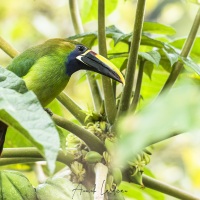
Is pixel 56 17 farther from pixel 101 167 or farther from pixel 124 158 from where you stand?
pixel 124 158

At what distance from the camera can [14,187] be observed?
1.04 metres

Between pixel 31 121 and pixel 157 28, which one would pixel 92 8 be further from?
pixel 31 121

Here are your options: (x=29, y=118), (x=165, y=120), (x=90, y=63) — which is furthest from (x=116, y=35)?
(x=165, y=120)

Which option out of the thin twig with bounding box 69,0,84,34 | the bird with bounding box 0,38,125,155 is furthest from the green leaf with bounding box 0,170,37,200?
the thin twig with bounding box 69,0,84,34

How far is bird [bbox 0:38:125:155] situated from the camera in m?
1.17

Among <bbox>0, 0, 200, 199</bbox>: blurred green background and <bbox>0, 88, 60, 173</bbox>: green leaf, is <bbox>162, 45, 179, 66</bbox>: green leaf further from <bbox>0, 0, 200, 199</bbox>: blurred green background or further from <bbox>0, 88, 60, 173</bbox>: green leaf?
<bbox>0, 0, 200, 199</bbox>: blurred green background

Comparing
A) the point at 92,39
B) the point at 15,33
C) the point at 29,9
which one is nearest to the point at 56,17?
the point at 29,9

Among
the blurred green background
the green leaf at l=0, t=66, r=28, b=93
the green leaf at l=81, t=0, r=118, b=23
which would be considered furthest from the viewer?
the blurred green background

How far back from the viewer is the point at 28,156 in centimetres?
111

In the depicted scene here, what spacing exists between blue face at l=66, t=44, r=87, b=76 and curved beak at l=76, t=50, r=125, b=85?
1 cm

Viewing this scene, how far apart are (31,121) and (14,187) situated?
50 cm

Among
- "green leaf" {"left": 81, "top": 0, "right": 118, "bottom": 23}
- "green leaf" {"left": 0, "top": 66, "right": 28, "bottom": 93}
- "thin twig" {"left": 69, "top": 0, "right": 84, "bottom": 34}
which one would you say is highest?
"green leaf" {"left": 81, "top": 0, "right": 118, "bottom": 23}

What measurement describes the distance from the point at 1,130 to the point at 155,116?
722mm

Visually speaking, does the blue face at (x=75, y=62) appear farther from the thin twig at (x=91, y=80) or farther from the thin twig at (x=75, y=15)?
the thin twig at (x=75, y=15)
